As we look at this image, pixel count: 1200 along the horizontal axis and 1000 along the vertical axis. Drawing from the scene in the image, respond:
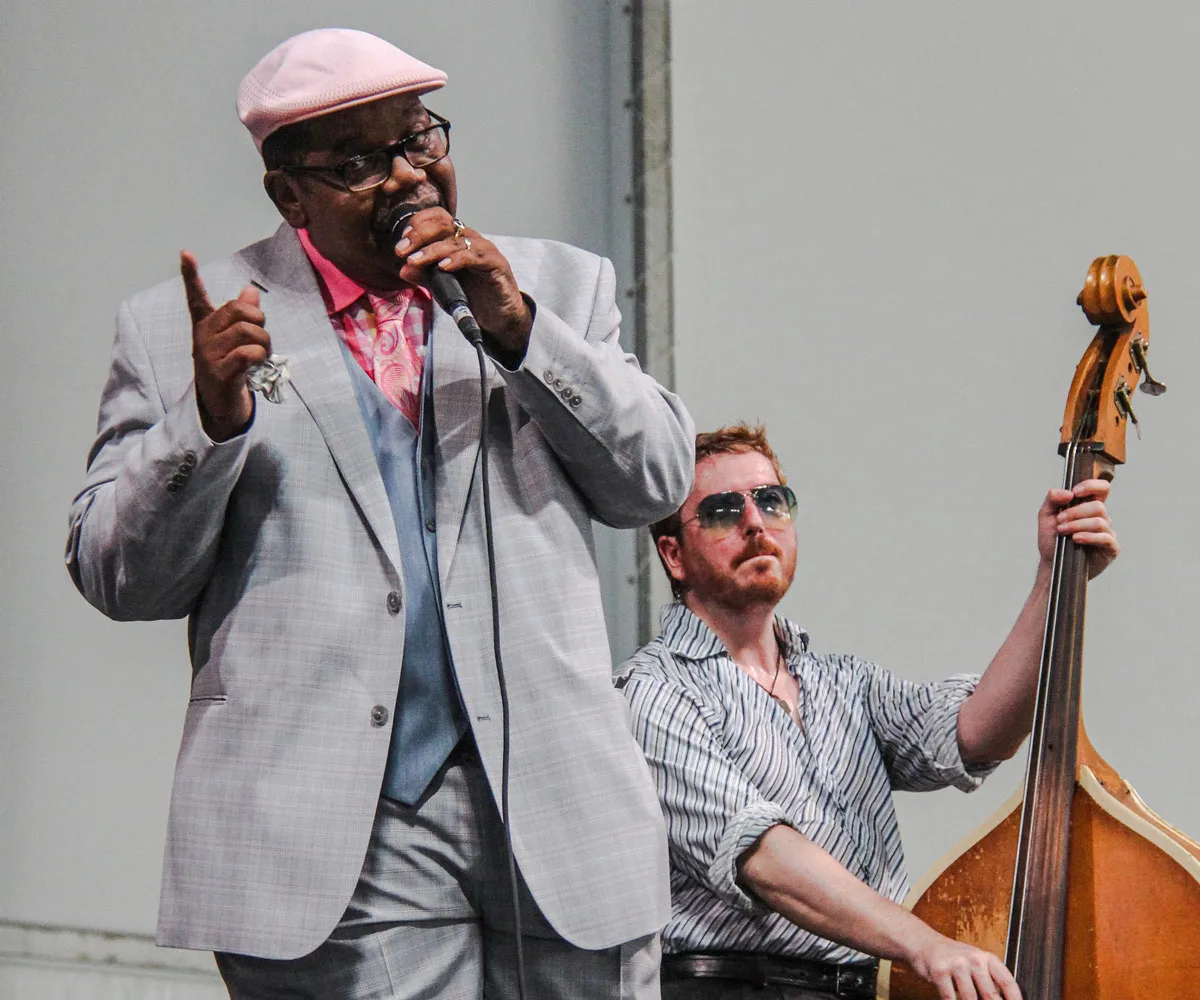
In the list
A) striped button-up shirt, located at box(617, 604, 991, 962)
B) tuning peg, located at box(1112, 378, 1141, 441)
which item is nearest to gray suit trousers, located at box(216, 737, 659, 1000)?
striped button-up shirt, located at box(617, 604, 991, 962)

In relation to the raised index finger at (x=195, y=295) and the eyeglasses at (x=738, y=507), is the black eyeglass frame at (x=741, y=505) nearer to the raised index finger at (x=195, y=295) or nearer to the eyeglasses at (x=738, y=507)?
the eyeglasses at (x=738, y=507)

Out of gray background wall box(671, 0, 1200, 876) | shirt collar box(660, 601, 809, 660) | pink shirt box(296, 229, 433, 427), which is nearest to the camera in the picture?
pink shirt box(296, 229, 433, 427)

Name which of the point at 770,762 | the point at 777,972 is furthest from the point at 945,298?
the point at 777,972

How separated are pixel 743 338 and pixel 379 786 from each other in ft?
6.24

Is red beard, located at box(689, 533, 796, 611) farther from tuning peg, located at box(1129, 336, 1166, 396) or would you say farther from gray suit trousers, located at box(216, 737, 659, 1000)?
gray suit trousers, located at box(216, 737, 659, 1000)

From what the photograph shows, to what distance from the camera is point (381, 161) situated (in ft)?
4.78

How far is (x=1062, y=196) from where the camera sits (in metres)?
2.76

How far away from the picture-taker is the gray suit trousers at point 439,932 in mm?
1365

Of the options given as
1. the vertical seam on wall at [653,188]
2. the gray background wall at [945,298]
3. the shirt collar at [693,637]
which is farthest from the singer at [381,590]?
the vertical seam on wall at [653,188]

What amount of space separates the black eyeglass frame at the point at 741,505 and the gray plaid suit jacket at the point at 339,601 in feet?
3.26

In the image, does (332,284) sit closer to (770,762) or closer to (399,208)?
(399,208)

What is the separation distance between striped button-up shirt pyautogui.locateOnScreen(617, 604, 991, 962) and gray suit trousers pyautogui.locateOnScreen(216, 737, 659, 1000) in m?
0.74

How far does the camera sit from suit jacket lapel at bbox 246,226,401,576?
1.40 meters

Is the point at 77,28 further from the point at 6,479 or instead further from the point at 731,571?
the point at 731,571
